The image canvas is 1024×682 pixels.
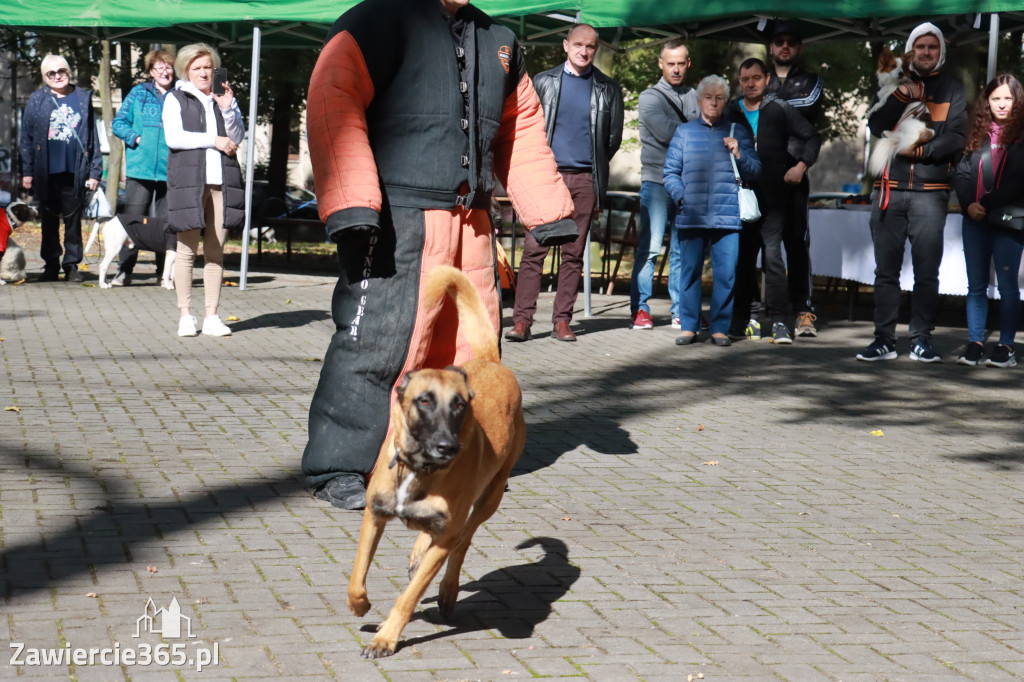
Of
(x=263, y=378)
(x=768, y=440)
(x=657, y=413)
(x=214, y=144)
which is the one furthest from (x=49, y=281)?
(x=768, y=440)

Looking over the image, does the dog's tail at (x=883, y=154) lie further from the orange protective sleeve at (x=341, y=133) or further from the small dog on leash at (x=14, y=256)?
the small dog on leash at (x=14, y=256)

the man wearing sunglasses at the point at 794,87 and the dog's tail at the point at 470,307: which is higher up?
the man wearing sunglasses at the point at 794,87

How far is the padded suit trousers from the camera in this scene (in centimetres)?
504

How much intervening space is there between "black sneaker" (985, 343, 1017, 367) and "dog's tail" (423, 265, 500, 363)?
7.01 metres

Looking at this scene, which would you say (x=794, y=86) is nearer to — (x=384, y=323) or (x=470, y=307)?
(x=384, y=323)

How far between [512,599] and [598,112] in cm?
697

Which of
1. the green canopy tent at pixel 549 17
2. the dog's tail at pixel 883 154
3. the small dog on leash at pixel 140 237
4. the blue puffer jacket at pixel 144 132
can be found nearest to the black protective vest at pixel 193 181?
the small dog on leash at pixel 140 237

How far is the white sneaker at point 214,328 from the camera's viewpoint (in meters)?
10.4

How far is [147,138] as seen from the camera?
12812 mm

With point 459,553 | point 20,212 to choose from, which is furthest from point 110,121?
point 459,553

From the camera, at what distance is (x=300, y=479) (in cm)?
582

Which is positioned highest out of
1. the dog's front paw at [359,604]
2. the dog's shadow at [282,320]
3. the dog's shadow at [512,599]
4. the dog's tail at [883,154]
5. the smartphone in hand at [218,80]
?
the smartphone in hand at [218,80]

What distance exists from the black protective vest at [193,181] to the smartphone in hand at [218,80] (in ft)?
1.30

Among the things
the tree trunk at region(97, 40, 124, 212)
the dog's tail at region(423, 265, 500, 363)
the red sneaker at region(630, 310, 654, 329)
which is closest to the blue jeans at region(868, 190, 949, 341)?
the red sneaker at region(630, 310, 654, 329)
